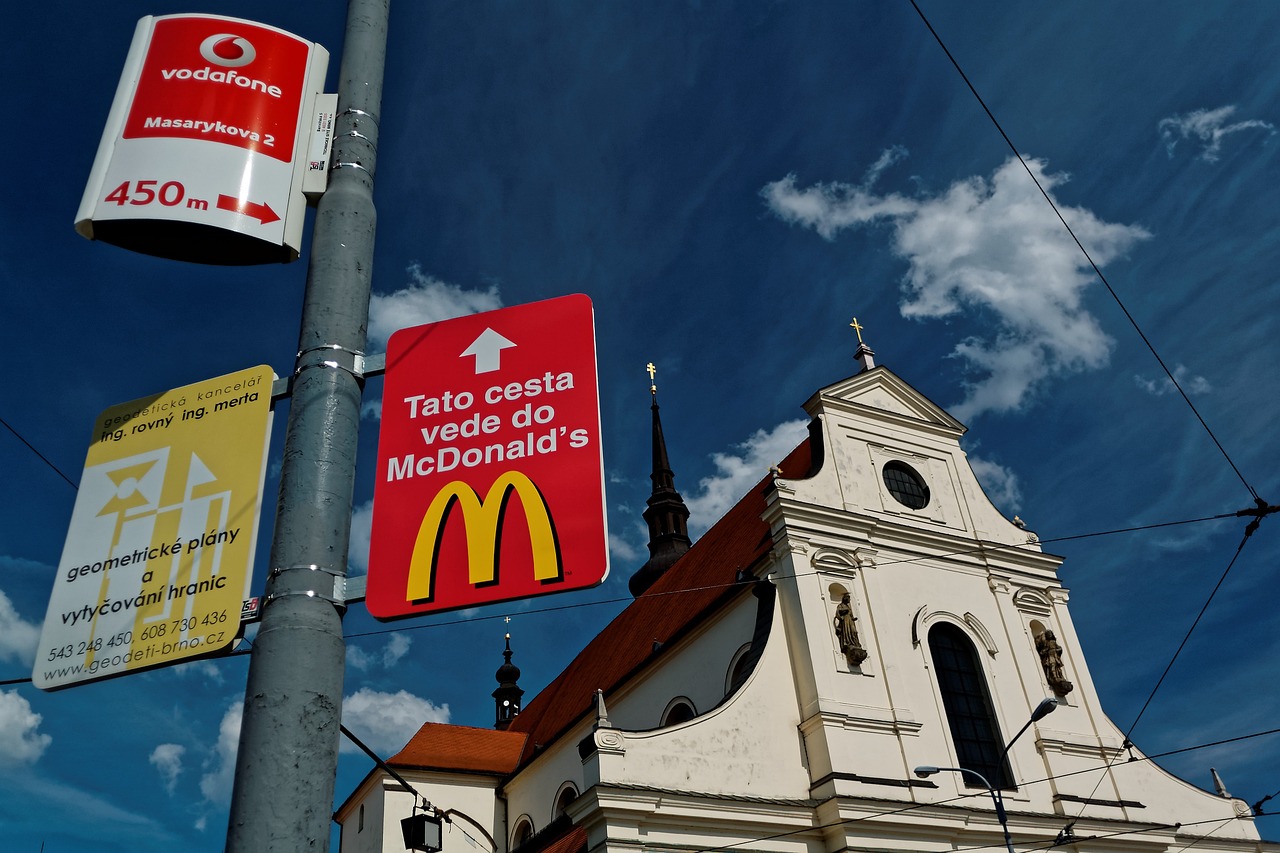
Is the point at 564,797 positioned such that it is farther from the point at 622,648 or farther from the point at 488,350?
the point at 488,350

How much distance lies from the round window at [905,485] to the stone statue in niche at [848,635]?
12.2ft

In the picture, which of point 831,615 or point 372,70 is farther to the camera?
point 831,615

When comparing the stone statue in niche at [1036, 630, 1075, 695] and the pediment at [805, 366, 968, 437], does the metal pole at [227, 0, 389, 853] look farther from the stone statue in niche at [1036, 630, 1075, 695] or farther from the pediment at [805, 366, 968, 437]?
the stone statue in niche at [1036, 630, 1075, 695]

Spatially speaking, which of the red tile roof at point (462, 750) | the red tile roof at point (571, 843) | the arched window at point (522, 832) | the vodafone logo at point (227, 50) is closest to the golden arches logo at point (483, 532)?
the vodafone logo at point (227, 50)

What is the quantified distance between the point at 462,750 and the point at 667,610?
29.8 ft

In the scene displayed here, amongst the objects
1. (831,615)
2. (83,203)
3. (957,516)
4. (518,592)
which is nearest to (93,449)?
(83,203)

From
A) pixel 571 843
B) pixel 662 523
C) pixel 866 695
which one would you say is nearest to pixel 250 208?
pixel 571 843

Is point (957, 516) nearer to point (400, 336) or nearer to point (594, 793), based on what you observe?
point (594, 793)

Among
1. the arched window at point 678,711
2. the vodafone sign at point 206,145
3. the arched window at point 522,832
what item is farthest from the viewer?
the arched window at point 522,832

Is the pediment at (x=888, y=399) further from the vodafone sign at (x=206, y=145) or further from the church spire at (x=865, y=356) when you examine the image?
the vodafone sign at (x=206, y=145)

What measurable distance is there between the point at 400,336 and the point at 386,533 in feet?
2.75

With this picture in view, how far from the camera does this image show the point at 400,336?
13.2ft

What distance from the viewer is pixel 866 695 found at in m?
17.7

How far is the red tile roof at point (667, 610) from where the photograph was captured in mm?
21438
